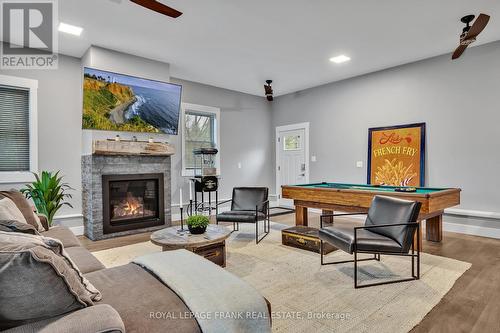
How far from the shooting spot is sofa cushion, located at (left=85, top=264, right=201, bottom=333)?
1121 millimetres

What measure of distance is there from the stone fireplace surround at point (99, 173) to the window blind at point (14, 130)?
2.63 ft

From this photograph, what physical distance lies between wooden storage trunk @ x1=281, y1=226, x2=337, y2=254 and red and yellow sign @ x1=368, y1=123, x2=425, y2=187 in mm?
2413

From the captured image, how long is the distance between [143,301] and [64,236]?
1.90m

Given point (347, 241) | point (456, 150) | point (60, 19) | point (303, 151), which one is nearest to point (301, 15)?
point (347, 241)

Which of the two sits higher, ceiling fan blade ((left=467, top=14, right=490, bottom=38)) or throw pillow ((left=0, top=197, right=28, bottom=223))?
ceiling fan blade ((left=467, top=14, right=490, bottom=38))

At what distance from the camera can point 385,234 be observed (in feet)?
9.46

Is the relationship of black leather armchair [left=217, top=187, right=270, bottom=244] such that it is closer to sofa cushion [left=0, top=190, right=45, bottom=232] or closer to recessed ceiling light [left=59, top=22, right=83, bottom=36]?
sofa cushion [left=0, top=190, right=45, bottom=232]

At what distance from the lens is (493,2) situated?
3.21m

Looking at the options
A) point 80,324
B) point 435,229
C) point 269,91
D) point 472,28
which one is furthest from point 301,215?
point 80,324

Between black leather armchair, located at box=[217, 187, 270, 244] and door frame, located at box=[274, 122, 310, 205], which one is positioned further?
door frame, located at box=[274, 122, 310, 205]

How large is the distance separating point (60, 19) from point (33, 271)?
3.71 metres

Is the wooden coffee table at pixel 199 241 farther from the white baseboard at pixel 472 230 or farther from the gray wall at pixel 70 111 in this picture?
the white baseboard at pixel 472 230

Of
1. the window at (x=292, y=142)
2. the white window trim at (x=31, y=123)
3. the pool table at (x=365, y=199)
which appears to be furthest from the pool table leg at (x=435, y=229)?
the white window trim at (x=31, y=123)

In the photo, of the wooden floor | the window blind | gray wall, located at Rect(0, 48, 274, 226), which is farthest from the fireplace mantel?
the wooden floor
